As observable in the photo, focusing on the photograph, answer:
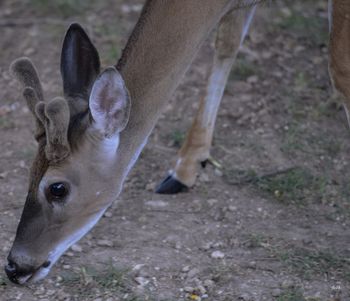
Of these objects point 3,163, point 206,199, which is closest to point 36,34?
point 3,163

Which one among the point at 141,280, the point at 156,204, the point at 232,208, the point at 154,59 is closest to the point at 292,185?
the point at 232,208

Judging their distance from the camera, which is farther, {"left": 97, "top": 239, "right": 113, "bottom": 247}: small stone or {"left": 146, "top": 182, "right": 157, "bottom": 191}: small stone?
{"left": 146, "top": 182, "right": 157, "bottom": 191}: small stone

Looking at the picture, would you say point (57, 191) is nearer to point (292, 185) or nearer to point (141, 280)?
point (141, 280)

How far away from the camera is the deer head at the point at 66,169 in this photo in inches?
167

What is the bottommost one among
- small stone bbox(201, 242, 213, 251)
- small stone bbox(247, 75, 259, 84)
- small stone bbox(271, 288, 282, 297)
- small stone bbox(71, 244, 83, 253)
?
small stone bbox(247, 75, 259, 84)

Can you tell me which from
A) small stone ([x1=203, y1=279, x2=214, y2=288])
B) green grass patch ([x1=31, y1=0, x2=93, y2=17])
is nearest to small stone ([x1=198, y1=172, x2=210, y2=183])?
small stone ([x1=203, y1=279, x2=214, y2=288])

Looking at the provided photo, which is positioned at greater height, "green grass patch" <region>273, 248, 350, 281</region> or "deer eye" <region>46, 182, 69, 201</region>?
"deer eye" <region>46, 182, 69, 201</region>

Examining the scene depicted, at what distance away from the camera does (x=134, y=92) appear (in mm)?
4492

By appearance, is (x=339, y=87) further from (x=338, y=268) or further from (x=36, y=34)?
(x=36, y=34)

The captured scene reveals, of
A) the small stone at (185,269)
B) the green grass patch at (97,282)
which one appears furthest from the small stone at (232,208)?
the green grass patch at (97,282)

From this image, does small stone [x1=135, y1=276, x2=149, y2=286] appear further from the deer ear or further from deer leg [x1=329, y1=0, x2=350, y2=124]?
deer leg [x1=329, y1=0, x2=350, y2=124]

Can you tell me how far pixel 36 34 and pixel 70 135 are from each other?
3.30 metres

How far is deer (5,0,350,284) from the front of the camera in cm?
428

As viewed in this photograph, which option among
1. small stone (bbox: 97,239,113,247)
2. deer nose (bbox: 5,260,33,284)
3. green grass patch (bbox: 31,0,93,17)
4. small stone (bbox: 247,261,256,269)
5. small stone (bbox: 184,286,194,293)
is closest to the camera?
deer nose (bbox: 5,260,33,284)
